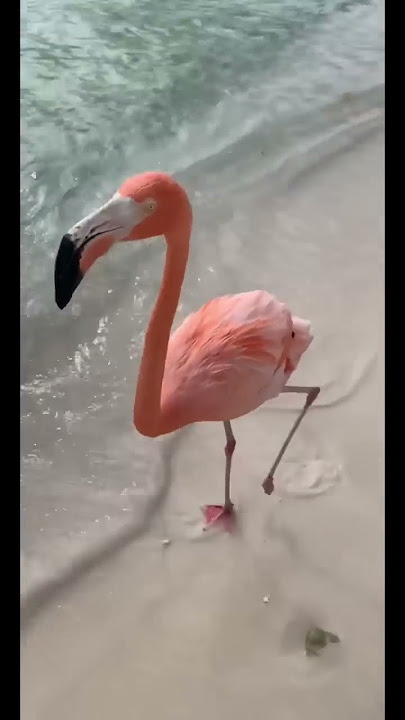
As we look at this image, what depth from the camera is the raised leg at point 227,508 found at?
4.28 ft

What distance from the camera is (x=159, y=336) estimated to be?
1.04 meters

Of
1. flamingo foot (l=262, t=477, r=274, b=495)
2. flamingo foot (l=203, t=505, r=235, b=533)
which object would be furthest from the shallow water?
flamingo foot (l=262, t=477, r=274, b=495)

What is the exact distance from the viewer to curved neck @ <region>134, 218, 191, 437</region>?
99 cm

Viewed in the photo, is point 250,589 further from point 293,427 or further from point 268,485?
point 293,427

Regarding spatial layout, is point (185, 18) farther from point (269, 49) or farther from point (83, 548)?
point (83, 548)

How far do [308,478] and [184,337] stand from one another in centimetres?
41

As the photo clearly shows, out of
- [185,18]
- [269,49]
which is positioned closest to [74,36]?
[185,18]

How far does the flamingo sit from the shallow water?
0.31 metres

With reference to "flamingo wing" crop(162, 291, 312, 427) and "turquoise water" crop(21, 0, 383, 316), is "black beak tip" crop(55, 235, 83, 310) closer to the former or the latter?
"flamingo wing" crop(162, 291, 312, 427)

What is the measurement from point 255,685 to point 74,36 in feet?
8.06

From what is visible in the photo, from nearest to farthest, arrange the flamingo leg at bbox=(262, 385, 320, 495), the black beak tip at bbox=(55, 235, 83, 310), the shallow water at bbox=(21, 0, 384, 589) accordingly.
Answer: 1. the black beak tip at bbox=(55, 235, 83, 310)
2. the flamingo leg at bbox=(262, 385, 320, 495)
3. the shallow water at bbox=(21, 0, 384, 589)

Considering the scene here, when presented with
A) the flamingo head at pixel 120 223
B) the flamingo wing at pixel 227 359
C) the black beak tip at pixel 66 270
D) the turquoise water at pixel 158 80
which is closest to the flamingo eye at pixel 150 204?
the flamingo head at pixel 120 223

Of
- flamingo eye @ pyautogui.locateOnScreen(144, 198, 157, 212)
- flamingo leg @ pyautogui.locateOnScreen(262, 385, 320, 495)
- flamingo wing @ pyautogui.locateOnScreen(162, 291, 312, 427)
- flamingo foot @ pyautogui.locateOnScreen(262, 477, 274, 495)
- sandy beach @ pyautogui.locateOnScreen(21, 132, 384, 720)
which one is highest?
flamingo eye @ pyautogui.locateOnScreen(144, 198, 157, 212)

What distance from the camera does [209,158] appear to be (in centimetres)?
233
